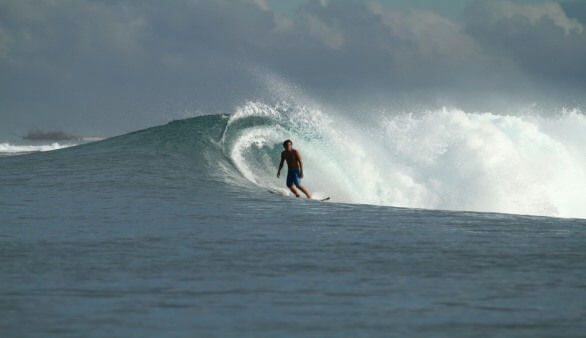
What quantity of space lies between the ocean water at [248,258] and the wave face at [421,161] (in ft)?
1.32

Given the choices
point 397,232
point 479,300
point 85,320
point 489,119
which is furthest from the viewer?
point 489,119

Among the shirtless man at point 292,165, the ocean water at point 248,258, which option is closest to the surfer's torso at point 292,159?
the shirtless man at point 292,165

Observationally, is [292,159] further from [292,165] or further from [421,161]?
[421,161]

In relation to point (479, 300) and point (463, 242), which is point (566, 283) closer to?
point (479, 300)

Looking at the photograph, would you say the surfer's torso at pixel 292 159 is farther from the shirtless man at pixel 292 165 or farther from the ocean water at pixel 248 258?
the ocean water at pixel 248 258

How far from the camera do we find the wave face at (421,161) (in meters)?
24.9

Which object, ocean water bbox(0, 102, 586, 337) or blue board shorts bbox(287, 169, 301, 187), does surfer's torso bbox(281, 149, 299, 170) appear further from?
ocean water bbox(0, 102, 586, 337)

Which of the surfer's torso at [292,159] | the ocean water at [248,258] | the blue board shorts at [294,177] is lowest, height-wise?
the ocean water at [248,258]

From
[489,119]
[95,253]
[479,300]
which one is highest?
[489,119]

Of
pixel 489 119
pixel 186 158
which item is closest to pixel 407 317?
pixel 186 158

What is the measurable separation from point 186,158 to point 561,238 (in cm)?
1250

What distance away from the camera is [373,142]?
27750mm

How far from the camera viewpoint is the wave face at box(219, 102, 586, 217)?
24875mm

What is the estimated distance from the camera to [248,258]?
9695mm
